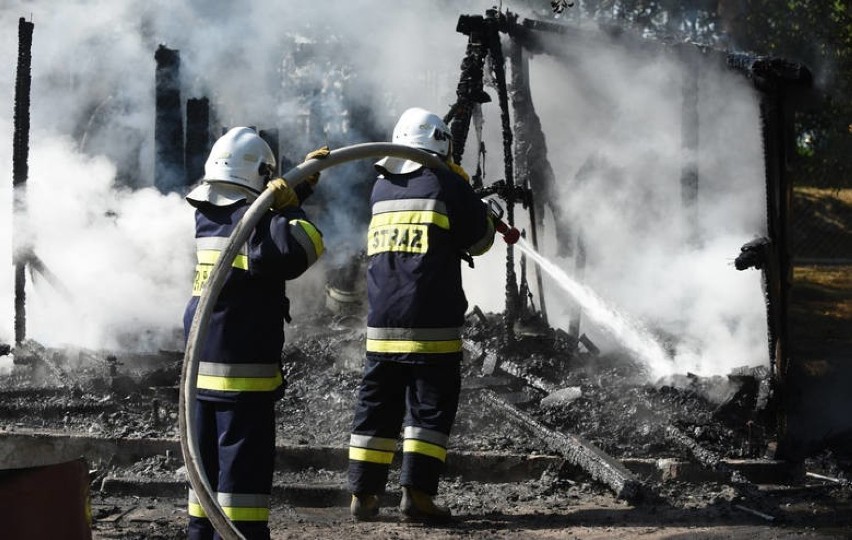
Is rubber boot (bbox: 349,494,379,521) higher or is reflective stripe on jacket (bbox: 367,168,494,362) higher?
reflective stripe on jacket (bbox: 367,168,494,362)

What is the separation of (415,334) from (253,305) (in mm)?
1216

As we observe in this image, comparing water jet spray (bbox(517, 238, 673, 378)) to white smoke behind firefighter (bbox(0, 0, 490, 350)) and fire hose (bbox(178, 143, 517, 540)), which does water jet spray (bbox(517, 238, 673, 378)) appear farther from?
fire hose (bbox(178, 143, 517, 540))

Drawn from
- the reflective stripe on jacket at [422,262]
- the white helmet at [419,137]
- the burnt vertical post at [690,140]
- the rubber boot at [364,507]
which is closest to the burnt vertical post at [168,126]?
the burnt vertical post at [690,140]

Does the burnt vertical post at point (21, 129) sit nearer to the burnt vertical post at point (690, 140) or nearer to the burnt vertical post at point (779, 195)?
the burnt vertical post at point (690, 140)

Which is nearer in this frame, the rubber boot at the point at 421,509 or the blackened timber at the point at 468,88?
the rubber boot at the point at 421,509

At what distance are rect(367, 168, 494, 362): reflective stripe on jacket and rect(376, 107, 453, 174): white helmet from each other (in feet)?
0.27

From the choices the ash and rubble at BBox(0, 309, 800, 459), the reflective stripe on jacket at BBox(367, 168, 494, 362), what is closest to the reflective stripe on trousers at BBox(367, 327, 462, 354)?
the reflective stripe on jacket at BBox(367, 168, 494, 362)

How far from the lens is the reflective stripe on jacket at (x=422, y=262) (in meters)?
5.08

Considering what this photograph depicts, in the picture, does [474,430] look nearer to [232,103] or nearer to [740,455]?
[740,455]

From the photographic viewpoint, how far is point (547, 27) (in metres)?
9.86

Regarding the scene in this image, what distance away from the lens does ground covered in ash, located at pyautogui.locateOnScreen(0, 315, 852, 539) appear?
16.5 ft

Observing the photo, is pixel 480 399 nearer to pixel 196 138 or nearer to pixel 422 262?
pixel 422 262

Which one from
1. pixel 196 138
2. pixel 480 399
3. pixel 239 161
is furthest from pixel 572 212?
pixel 239 161

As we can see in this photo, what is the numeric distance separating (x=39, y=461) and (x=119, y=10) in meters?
13.7
